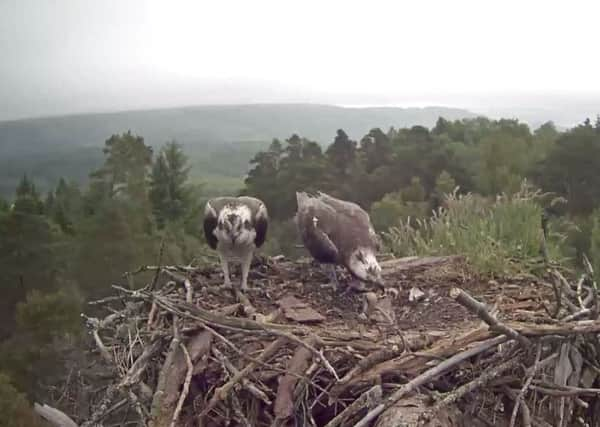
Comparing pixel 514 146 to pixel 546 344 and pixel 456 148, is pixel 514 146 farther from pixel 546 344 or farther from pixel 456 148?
pixel 546 344

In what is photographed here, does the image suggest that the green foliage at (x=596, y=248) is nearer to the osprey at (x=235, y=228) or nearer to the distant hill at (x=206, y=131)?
the osprey at (x=235, y=228)

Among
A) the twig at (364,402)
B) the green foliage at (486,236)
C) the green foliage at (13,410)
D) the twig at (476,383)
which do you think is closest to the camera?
the twig at (476,383)

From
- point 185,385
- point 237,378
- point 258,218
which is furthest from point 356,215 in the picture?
point 185,385

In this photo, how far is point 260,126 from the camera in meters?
19.4

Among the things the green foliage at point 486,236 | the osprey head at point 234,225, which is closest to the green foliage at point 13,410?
the green foliage at point 486,236

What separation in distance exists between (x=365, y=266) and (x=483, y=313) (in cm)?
164

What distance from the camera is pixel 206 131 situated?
2000 centimetres

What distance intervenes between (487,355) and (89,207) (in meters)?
14.8

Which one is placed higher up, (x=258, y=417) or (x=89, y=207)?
(x=258, y=417)

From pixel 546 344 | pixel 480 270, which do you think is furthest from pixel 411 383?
pixel 480 270

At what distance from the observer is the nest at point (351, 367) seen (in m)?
2.83

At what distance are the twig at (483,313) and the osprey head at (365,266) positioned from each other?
1297 mm

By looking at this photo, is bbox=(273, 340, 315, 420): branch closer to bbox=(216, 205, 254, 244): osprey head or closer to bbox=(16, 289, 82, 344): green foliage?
bbox=(216, 205, 254, 244): osprey head

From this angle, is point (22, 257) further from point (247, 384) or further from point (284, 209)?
point (247, 384)
